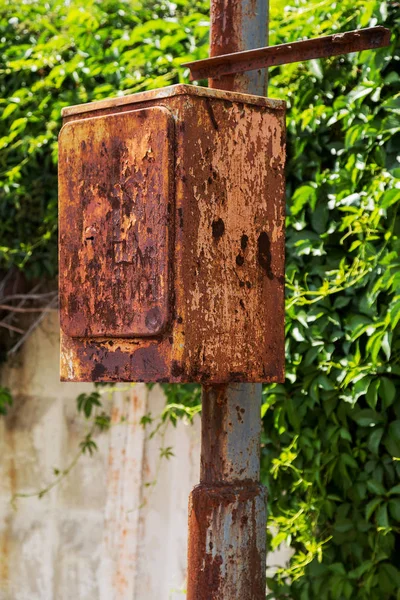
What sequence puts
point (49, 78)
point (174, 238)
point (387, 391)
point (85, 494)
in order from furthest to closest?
1. point (85, 494)
2. point (49, 78)
3. point (387, 391)
4. point (174, 238)

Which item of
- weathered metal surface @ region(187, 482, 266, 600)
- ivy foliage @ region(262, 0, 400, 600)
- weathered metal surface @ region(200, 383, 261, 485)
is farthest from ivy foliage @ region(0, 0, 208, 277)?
weathered metal surface @ region(187, 482, 266, 600)

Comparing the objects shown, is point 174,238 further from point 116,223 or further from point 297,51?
point 297,51

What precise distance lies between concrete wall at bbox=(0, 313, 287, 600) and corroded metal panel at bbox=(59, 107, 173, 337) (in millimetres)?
1965

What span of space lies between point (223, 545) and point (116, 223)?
2.11ft

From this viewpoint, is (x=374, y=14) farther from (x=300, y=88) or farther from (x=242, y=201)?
(x=242, y=201)

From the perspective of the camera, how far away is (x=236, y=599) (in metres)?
Answer: 1.87

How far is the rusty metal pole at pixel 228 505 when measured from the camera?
186 cm

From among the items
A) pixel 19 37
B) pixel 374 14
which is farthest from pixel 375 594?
pixel 19 37

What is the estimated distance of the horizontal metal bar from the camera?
1808 mm

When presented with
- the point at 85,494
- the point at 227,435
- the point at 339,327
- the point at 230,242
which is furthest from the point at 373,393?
the point at 85,494

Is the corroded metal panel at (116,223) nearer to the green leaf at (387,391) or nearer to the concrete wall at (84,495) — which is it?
the green leaf at (387,391)

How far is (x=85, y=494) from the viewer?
4234 millimetres

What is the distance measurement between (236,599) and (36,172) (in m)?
2.65

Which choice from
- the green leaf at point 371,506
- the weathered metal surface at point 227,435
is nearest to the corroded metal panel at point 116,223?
the weathered metal surface at point 227,435
